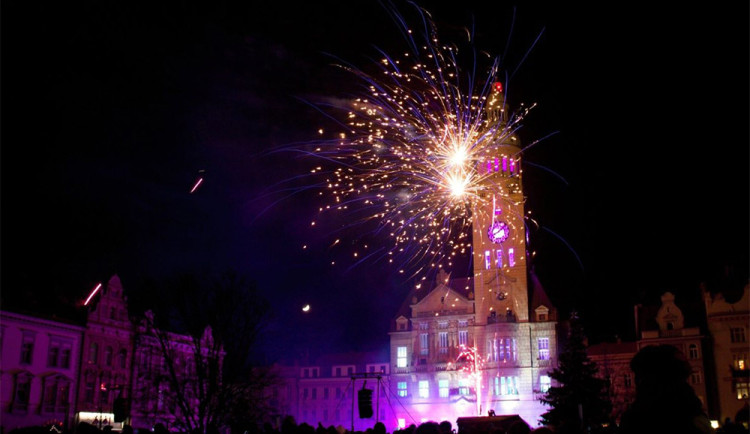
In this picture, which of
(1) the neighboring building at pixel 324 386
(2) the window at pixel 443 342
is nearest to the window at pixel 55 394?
(1) the neighboring building at pixel 324 386

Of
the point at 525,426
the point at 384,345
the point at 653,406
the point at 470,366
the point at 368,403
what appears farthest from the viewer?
the point at 384,345

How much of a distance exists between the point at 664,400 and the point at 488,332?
184ft

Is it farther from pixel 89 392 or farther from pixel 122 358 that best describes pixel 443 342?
pixel 89 392

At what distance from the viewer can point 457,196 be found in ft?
85.3

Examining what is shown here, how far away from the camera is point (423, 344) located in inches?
2442

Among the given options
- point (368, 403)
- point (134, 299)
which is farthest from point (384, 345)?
point (368, 403)

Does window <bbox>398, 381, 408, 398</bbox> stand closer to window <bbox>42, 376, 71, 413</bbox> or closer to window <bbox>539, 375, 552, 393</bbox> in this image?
window <bbox>539, 375, 552, 393</bbox>

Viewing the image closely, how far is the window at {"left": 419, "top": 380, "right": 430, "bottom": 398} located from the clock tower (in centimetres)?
777

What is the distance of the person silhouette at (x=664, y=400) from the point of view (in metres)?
3.41

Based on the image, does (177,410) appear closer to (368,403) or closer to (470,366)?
(470,366)

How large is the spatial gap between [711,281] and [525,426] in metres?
50.5

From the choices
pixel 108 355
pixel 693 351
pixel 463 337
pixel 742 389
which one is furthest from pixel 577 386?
pixel 108 355

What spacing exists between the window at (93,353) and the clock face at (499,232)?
34313 millimetres

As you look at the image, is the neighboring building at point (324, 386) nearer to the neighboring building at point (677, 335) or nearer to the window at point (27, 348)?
the neighboring building at point (677, 335)
